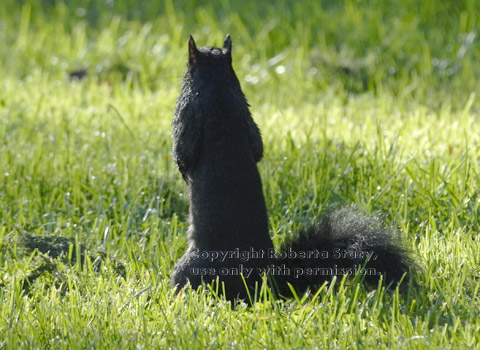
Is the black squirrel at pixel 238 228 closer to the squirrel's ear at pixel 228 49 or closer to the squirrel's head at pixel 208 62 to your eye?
the squirrel's head at pixel 208 62

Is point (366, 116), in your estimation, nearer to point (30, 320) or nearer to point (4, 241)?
point (4, 241)

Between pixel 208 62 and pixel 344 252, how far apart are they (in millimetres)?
1075

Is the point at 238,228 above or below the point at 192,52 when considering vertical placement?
below

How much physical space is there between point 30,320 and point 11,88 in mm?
3960

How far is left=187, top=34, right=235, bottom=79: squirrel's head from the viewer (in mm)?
3363

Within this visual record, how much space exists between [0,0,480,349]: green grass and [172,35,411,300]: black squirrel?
13 cm

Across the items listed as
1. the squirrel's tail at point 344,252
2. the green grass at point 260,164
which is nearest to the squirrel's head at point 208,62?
the squirrel's tail at point 344,252

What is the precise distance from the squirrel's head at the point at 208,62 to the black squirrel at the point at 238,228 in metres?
0.01

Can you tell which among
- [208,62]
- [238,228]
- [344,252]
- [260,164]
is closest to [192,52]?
[208,62]

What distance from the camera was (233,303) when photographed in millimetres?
3268

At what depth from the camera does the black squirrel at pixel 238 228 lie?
10.4 ft

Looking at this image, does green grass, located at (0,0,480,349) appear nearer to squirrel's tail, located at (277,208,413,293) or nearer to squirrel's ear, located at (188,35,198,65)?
squirrel's tail, located at (277,208,413,293)

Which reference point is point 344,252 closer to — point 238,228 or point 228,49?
point 238,228

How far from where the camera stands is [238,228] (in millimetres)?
3207
